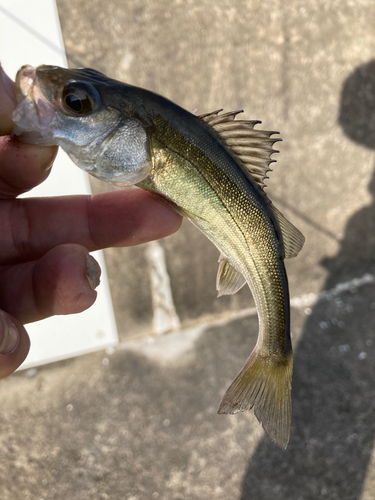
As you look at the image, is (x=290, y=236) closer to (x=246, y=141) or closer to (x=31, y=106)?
(x=246, y=141)

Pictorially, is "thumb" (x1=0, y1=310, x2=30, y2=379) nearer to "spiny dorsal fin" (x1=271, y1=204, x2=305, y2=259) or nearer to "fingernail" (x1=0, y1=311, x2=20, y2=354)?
"fingernail" (x1=0, y1=311, x2=20, y2=354)

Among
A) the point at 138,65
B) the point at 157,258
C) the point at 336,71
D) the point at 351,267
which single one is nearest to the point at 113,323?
the point at 157,258

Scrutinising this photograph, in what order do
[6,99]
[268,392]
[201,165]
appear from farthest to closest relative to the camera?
[268,392] < [201,165] < [6,99]

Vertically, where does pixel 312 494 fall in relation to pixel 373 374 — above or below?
below

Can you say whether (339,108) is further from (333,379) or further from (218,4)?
(333,379)

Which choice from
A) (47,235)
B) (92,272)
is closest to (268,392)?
(92,272)

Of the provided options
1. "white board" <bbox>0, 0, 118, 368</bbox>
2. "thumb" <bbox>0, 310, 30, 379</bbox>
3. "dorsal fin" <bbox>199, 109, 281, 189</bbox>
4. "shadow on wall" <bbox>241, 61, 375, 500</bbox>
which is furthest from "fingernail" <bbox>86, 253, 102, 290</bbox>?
"shadow on wall" <bbox>241, 61, 375, 500</bbox>
